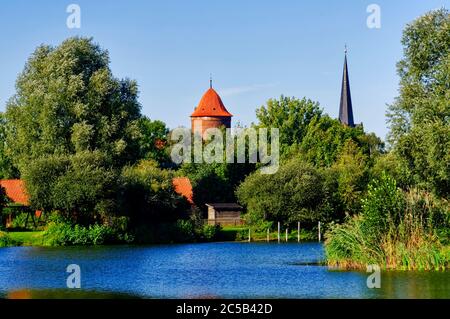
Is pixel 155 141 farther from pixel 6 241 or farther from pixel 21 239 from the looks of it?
pixel 6 241

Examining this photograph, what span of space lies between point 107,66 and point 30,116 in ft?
19.7

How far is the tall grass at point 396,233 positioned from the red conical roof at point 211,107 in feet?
319

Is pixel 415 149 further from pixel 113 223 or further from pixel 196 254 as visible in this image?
pixel 113 223

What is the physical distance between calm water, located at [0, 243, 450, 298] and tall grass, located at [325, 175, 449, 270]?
0.80 meters

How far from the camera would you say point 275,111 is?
95438 millimetres

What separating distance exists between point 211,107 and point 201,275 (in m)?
96.9

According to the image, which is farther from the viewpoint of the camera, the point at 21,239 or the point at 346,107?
the point at 346,107

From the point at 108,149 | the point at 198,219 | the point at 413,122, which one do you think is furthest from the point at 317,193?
the point at 413,122

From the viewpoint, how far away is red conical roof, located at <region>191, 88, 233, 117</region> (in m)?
132

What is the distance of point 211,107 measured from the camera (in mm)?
132125

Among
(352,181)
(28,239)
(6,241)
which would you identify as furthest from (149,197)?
(352,181)

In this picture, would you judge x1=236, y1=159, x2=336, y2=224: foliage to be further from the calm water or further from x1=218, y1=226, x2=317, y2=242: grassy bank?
the calm water

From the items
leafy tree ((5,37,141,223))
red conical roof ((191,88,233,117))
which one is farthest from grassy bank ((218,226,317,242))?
red conical roof ((191,88,233,117))

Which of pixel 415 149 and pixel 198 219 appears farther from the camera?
pixel 198 219
